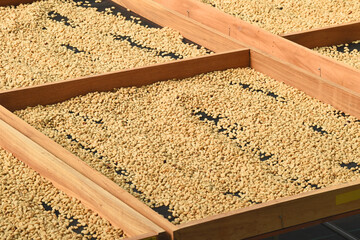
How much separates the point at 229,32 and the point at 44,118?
1851 mm

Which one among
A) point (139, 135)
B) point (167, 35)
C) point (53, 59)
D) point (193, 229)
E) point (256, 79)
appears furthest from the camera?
point (167, 35)

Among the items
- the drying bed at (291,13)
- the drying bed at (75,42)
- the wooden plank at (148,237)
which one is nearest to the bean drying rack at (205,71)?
the wooden plank at (148,237)

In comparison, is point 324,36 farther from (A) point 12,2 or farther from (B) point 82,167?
(A) point 12,2

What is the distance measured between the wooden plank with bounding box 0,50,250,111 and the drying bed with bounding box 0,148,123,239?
2.36 feet

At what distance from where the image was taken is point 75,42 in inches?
195

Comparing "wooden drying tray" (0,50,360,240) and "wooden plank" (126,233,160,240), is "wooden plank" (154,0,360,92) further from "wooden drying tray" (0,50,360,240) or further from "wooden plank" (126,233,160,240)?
"wooden plank" (126,233,160,240)

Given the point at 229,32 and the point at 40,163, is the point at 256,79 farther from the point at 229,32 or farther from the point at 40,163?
the point at 40,163

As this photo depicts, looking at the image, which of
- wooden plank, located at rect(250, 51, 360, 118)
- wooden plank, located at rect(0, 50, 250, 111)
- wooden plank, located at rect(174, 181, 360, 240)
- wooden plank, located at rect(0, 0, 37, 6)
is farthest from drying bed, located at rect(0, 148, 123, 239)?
wooden plank, located at rect(0, 0, 37, 6)

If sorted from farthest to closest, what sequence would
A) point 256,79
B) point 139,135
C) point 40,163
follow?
point 256,79
point 139,135
point 40,163

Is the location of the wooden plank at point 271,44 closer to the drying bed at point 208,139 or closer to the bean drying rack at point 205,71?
the bean drying rack at point 205,71

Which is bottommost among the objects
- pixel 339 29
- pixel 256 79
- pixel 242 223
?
pixel 242 223

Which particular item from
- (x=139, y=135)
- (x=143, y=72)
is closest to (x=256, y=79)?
(x=143, y=72)

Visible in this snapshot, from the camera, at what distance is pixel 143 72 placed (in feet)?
13.9

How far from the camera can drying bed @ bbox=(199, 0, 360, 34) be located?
526 cm
